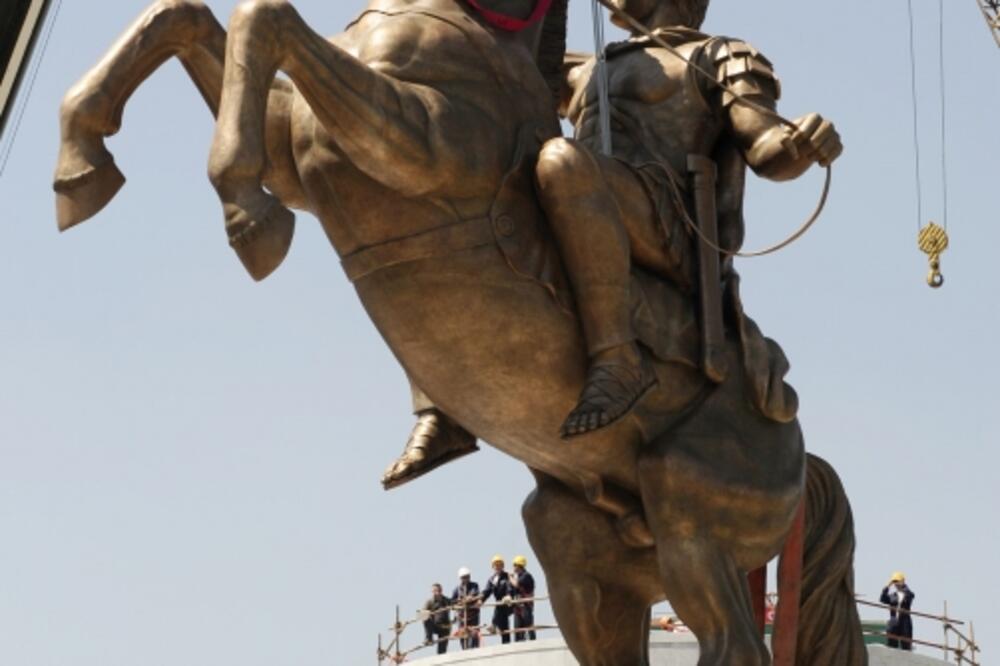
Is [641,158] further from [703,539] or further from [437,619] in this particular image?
[437,619]

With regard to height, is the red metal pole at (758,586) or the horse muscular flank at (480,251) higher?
the horse muscular flank at (480,251)

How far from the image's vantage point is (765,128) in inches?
462

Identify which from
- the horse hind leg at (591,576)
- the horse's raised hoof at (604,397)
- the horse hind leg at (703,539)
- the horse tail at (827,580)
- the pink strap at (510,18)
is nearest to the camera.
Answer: the horse's raised hoof at (604,397)

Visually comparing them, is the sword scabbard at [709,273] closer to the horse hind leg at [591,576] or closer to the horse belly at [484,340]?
the horse belly at [484,340]

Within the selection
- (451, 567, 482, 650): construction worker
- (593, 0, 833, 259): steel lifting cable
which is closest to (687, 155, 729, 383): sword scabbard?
(593, 0, 833, 259): steel lifting cable

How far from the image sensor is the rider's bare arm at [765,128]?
11500 millimetres

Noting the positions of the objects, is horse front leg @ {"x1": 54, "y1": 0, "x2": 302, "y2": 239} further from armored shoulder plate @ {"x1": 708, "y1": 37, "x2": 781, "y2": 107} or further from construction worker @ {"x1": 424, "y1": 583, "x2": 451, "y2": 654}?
construction worker @ {"x1": 424, "y1": 583, "x2": 451, "y2": 654}

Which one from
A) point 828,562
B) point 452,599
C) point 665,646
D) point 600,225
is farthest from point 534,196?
point 665,646

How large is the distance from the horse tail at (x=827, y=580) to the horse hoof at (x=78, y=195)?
3.70 metres

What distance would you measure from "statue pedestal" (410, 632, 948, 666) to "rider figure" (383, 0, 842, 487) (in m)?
19.9

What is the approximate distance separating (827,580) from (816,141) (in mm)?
2155

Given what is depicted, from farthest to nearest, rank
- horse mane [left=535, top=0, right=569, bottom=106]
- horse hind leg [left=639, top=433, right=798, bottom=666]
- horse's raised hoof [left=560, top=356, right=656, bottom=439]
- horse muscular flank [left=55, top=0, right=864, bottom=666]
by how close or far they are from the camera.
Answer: horse mane [left=535, top=0, right=569, bottom=106], horse hind leg [left=639, top=433, right=798, bottom=666], horse's raised hoof [left=560, top=356, right=656, bottom=439], horse muscular flank [left=55, top=0, right=864, bottom=666]

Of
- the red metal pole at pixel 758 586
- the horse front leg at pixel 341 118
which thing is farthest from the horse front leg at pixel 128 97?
the red metal pole at pixel 758 586

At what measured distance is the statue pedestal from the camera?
3195cm
